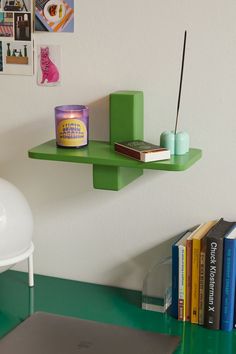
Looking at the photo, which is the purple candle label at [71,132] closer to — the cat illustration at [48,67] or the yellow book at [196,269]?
the cat illustration at [48,67]

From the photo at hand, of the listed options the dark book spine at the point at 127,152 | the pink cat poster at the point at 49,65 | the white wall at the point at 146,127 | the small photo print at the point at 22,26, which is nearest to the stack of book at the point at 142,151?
the dark book spine at the point at 127,152

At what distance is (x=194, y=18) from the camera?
1336mm

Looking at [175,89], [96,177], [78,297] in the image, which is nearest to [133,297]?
[78,297]

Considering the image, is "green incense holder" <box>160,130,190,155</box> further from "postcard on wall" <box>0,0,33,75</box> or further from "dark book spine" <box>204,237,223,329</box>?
"postcard on wall" <box>0,0,33,75</box>

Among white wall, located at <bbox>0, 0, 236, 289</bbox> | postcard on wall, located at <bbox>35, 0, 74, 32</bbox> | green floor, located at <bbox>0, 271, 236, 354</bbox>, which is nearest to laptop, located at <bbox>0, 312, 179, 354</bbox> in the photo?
green floor, located at <bbox>0, 271, 236, 354</bbox>

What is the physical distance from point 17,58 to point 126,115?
32 cm

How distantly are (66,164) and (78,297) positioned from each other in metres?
0.31

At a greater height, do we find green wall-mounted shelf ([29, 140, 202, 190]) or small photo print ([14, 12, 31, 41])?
small photo print ([14, 12, 31, 41])

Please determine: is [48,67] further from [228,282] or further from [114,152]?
[228,282]

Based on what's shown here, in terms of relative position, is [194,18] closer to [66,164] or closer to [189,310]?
[66,164]

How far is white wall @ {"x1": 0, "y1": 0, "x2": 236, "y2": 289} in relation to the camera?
4.43ft

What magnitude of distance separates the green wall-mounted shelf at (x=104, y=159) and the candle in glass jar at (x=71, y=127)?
0.02 m

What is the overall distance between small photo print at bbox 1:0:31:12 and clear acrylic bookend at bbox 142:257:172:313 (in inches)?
25.6

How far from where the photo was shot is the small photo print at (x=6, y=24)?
4.88 ft
